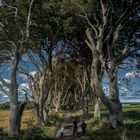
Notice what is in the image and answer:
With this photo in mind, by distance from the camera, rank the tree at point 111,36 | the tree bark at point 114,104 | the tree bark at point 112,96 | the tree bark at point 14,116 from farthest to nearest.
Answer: the tree bark at point 114,104 < the tree at point 111,36 < the tree bark at point 112,96 < the tree bark at point 14,116

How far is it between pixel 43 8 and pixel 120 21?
701cm

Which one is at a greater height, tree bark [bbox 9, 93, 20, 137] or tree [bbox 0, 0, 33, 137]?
tree [bbox 0, 0, 33, 137]

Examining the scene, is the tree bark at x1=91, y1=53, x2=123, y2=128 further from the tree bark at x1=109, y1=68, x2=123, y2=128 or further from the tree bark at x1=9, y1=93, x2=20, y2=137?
the tree bark at x1=9, y1=93, x2=20, y2=137

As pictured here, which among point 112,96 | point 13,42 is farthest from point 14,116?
point 112,96

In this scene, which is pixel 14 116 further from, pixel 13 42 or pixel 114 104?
pixel 114 104

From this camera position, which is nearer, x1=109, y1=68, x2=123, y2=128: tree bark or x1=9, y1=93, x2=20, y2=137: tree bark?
x1=9, y1=93, x2=20, y2=137: tree bark

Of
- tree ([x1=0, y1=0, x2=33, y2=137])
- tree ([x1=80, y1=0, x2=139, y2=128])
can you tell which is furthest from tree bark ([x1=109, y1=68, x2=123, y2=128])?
tree ([x1=0, y1=0, x2=33, y2=137])

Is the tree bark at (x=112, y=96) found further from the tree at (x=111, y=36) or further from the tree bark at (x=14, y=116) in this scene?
the tree bark at (x=14, y=116)

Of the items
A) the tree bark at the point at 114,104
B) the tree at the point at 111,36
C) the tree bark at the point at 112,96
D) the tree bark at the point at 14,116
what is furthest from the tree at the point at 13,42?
the tree bark at the point at 114,104

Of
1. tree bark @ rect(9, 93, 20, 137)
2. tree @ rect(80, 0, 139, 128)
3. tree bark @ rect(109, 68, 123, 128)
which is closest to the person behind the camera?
tree bark @ rect(9, 93, 20, 137)

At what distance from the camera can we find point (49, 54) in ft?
170

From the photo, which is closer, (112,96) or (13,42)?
(13,42)

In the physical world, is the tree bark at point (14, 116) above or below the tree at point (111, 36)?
below

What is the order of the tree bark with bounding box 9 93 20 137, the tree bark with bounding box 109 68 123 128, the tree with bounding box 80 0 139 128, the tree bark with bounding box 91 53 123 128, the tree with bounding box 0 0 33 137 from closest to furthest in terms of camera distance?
the tree bark with bounding box 9 93 20 137 → the tree with bounding box 0 0 33 137 → the tree bark with bounding box 91 53 123 128 → the tree with bounding box 80 0 139 128 → the tree bark with bounding box 109 68 123 128
